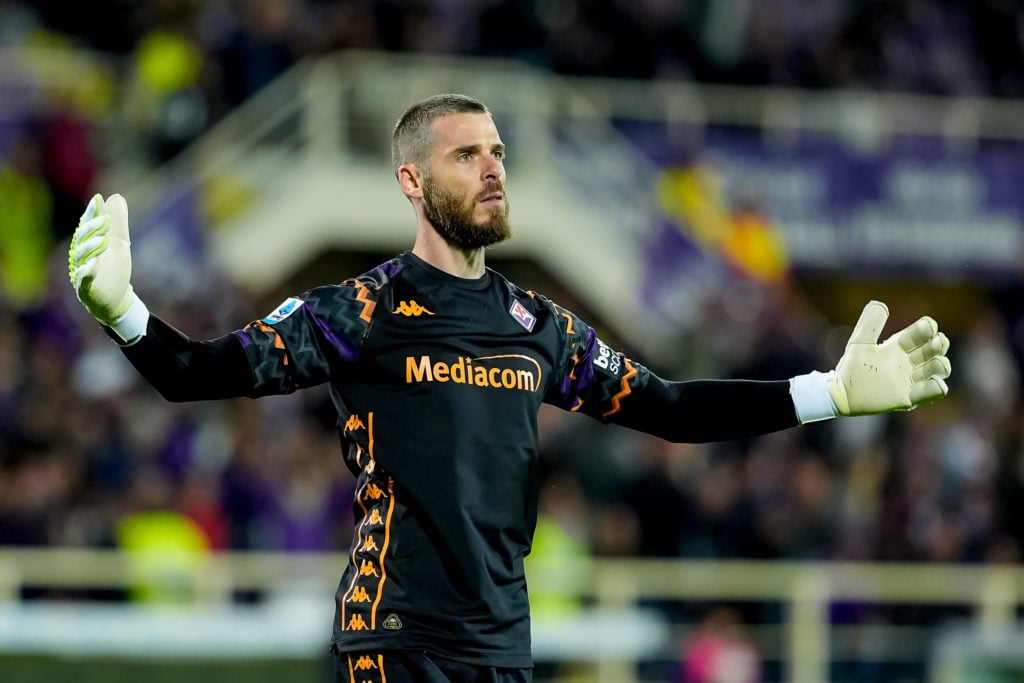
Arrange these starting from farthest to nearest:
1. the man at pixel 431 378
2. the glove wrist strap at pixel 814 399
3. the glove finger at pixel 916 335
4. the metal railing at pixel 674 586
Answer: the metal railing at pixel 674 586 → the glove wrist strap at pixel 814 399 → the glove finger at pixel 916 335 → the man at pixel 431 378

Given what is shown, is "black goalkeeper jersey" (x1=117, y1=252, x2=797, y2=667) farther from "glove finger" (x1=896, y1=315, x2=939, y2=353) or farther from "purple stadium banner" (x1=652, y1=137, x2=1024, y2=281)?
"purple stadium banner" (x1=652, y1=137, x2=1024, y2=281)

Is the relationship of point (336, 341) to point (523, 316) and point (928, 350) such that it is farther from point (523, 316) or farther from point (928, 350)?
point (928, 350)

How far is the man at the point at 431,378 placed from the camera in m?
4.40

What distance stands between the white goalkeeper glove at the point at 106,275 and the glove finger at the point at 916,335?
1.87 meters

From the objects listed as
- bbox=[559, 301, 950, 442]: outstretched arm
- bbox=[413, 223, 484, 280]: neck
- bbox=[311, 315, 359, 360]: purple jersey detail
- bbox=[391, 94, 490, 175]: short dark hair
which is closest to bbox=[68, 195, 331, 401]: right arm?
bbox=[311, 315, 359, 360]: purple jersey detail

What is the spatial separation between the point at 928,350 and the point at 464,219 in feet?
3.96

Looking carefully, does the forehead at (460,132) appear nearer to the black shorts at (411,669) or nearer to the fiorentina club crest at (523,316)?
the fiorentina club crest at (523,316)

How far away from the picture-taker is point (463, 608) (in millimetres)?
4516

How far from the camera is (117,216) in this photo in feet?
14.3

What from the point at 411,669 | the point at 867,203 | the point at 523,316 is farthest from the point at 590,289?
the point at 411,669

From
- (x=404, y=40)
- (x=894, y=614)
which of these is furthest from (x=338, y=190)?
(x=894, y=614)

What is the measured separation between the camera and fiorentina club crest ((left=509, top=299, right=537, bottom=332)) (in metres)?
4.84

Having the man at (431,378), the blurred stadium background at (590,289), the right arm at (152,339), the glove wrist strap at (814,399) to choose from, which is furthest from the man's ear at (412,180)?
the blurred stadium background at (590,289)

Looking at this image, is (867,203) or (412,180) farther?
(867,203)
